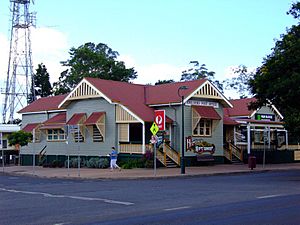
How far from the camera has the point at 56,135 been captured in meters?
44.6

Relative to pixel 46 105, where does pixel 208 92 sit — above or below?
above

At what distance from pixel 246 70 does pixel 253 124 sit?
128ft

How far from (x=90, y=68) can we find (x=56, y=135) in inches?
1049

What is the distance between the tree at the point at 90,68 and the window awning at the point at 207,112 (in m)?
Result: 31.3

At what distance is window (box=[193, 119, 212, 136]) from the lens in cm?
3866

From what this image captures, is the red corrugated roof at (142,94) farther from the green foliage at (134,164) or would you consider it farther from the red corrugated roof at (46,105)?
the red corrugated roof at (46,105)

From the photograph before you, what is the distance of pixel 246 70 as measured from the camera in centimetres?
8112

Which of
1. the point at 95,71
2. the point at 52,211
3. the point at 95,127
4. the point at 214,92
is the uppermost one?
the point at 95,71

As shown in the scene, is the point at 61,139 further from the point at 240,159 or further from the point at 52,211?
the point at 52,211

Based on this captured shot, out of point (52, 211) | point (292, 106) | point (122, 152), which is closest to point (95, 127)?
point (122, 152)

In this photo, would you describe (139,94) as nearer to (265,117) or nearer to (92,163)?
(92,163)

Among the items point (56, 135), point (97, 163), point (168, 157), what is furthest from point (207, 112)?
point (56, 135)

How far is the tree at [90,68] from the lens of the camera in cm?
6900

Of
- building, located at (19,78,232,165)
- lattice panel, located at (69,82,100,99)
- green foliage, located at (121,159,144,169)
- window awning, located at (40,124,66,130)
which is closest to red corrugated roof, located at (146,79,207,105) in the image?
building, located at (19,78,232,165)
